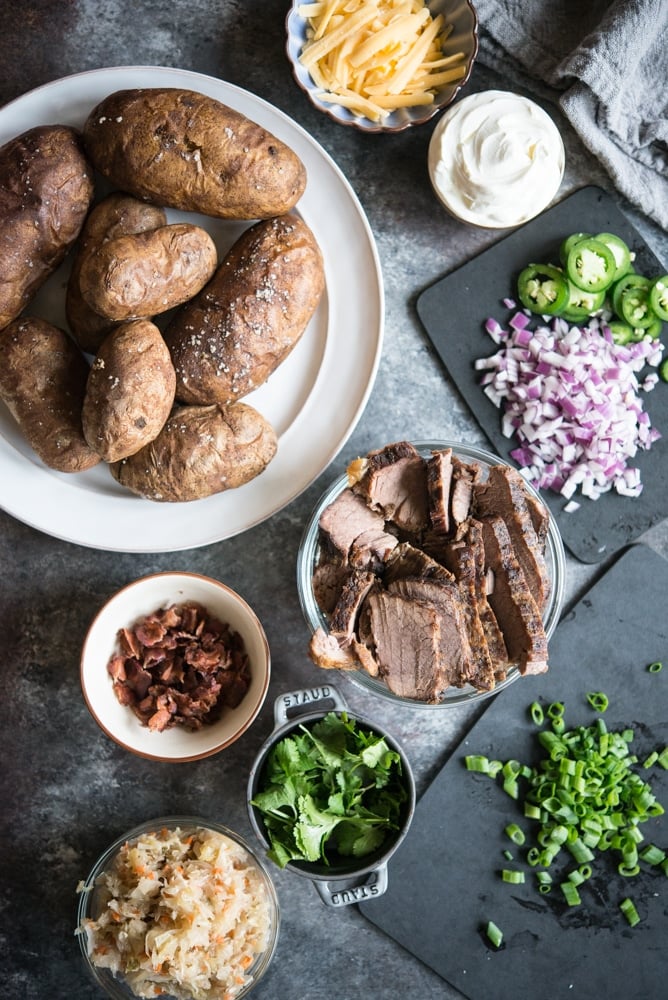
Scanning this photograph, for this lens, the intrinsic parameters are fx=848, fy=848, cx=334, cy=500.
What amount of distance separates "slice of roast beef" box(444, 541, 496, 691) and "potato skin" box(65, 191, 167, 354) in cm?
103

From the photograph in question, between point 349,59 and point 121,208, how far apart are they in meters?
0.70

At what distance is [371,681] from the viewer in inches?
84.9

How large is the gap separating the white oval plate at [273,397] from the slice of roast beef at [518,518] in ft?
1.34

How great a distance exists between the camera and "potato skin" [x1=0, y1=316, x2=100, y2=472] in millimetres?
2070

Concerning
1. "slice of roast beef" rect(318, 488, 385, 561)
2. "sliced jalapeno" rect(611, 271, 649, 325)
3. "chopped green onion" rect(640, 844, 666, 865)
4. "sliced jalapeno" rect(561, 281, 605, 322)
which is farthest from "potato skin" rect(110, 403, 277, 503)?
"chopped green onion" rect(640, 844, 666, 865)

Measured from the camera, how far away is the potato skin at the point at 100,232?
2.05 m

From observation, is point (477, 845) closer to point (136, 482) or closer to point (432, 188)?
point (136, 482)

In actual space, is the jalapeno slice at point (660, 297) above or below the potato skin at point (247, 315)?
above

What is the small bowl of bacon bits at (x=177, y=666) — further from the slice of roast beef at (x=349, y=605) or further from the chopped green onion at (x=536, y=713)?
the chopped green onion at (x=536, y=713)

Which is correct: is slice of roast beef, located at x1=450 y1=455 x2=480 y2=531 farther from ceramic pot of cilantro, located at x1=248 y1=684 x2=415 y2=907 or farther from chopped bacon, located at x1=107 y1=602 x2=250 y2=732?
chopped bacon, located at x1=107 y1=602 x2=250 y2=732

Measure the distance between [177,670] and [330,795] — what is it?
0.51 m

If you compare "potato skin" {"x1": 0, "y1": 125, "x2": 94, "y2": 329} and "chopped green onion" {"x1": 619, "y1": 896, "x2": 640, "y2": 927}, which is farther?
"chopped green onion" {"x1": 619, "y1": 896, "x2": 640, "y2": 927}

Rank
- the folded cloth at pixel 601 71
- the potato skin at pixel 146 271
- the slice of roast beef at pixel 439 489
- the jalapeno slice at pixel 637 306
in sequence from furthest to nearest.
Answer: the jalapeno slice at pixel 637 306, the folded cloth at pixel 601 71, the slice of roast beef at pixel 439 489, the potato skin at pixel 146 271

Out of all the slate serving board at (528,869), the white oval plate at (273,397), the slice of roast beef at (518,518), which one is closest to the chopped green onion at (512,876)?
the slate serving board at (528,869)
